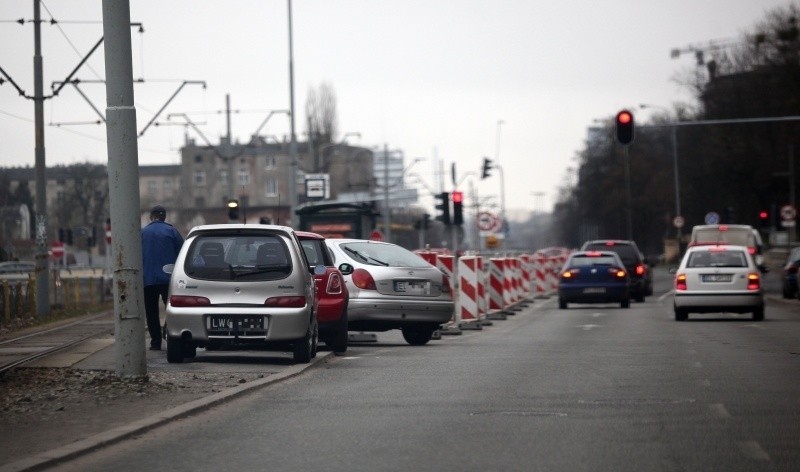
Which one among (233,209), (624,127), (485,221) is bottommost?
(485,221)

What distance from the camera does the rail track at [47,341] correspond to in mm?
19109

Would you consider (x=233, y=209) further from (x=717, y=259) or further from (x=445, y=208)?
(x=717, y=259)

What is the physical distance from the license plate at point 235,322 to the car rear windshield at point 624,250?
27.4 meters

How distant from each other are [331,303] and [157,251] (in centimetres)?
240

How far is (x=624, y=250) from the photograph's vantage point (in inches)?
1715

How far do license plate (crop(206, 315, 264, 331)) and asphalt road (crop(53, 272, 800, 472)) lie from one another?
100 cm

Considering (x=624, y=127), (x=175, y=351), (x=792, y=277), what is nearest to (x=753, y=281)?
(x=624, y=127)

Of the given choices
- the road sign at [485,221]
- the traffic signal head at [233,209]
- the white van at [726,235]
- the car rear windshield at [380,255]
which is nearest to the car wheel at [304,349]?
the car rear windshield at [380,255]

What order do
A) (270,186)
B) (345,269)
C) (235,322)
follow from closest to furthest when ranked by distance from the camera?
(235,322) < (345,269) < (270,186)

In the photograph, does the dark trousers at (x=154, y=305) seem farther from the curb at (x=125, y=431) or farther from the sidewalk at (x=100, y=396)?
the curb at (x=125, y=431)

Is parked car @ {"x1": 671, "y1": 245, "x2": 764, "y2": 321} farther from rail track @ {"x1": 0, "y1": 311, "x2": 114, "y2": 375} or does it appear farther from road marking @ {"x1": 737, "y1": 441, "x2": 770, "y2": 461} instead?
road marking @ {"x1": 737, "y1": 441, "x2": 770, "y2": 461}

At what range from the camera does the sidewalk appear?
1008 cm

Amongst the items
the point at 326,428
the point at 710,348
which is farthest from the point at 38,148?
the point at 326,428

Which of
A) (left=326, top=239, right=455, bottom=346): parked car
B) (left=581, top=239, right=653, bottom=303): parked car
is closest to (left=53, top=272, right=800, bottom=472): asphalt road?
(left=326, top=239, right=455, bottom=346): parked car
